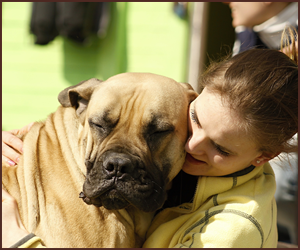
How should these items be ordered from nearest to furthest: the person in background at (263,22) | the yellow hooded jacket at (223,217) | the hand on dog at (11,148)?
1. the yellow hooded jacket at (223,217)
2. the hand on dog at (11,148)
3. the person in background at (263,22)

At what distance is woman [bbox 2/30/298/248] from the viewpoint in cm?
172

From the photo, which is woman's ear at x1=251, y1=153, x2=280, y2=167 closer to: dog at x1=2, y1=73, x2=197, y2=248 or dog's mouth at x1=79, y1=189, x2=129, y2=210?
dog at x1=2, y1=73, x2=197, y2=248

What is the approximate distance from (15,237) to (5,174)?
0.48 metres

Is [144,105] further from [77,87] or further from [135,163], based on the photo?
[77,87]

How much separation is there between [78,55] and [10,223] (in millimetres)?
4536

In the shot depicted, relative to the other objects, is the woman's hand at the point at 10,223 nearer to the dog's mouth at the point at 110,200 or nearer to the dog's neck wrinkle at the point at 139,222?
the dog's mouth at the point at 110,200

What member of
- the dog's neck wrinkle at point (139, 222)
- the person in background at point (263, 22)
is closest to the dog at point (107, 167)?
the dog's neck wrinkle at point (139, 222)

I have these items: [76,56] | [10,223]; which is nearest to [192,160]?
[10,223]

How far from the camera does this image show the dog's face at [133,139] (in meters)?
1.73

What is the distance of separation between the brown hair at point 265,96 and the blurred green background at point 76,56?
12.1ft

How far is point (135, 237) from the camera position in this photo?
6.64 ft

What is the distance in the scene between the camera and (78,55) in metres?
5.92

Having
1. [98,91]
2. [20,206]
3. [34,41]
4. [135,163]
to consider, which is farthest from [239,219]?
[34,41]

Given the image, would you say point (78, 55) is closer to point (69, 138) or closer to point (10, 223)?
point (69, 138)
